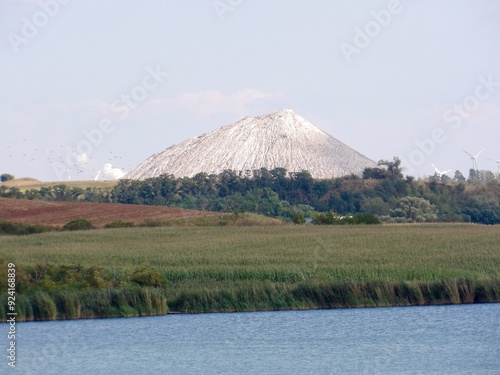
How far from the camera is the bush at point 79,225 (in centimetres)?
7825

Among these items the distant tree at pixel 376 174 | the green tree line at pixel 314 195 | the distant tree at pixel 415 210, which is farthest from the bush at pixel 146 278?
the distant tree at pixel 376 174

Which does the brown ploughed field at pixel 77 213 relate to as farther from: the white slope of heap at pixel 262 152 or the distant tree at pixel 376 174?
the white slope of heap at pixel 262 152

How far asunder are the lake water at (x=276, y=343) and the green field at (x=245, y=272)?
2.73 ft

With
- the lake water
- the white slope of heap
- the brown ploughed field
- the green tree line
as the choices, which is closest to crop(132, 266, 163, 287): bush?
the lake water

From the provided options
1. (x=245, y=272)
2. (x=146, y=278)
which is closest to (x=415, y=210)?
(x=245, y=272)

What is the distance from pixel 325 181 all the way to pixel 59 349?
9894cm

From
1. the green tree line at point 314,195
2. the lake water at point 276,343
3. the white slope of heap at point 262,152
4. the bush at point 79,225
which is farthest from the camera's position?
the white slope of heap at point 262,152

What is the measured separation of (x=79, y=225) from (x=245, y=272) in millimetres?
32017

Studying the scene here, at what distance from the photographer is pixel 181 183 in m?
128

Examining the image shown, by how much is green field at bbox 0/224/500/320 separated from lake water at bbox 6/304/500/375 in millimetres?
833

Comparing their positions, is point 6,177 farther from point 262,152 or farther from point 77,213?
point 77,213

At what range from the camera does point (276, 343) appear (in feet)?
119

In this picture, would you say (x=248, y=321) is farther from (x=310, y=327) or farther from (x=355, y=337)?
(x=355, y=337)

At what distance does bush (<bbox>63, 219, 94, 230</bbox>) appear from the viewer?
78250 millimetres
